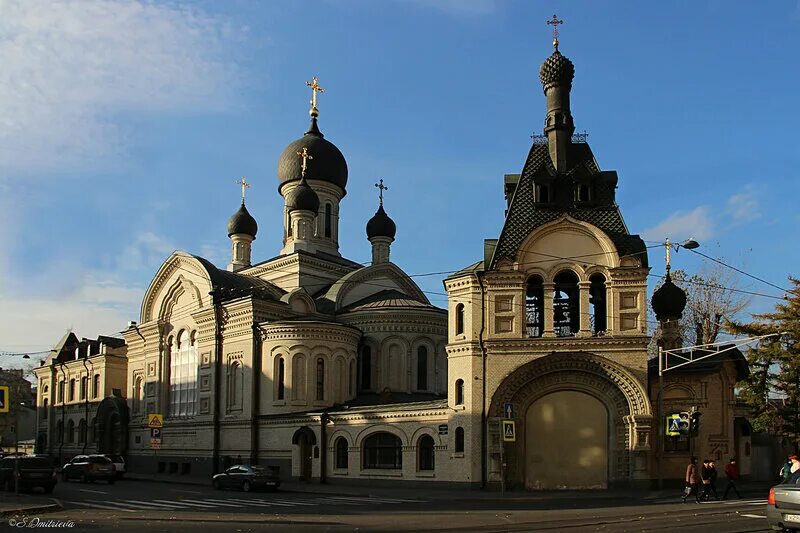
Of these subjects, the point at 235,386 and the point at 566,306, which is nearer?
the point at 566,306

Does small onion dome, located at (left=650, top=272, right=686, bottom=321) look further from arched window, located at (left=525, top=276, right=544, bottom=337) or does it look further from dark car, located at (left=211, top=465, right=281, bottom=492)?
dark car, located at (left=211, top=465, right=281, bottom=492)

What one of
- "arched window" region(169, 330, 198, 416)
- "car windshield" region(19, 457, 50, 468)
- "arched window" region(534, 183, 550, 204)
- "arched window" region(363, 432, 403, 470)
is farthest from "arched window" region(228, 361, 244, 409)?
"arched window" region(534, 183, 550, 204)

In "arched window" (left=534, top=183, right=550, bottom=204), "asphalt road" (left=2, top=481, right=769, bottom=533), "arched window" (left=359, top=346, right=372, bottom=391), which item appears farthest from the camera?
"arched window" (left=359, top=346, right=372, bottom=391)

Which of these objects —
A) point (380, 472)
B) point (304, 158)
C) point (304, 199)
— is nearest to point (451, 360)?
point (380, 472)

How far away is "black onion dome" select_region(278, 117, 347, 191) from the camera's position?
55.8 m

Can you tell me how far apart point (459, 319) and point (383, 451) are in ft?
24.4

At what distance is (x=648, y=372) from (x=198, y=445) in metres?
26.1

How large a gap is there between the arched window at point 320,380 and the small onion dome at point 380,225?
13.3 meters

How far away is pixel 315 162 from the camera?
55781 mm

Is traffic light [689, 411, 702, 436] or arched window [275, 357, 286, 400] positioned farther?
arched window [275, 357, 286, 400]

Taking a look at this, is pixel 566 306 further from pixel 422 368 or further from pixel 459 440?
pixel 422 368

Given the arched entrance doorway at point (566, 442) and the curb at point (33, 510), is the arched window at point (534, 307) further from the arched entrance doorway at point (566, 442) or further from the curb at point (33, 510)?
the curb at point (33, 510)

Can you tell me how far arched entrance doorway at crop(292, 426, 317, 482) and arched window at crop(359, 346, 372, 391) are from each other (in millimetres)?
6692

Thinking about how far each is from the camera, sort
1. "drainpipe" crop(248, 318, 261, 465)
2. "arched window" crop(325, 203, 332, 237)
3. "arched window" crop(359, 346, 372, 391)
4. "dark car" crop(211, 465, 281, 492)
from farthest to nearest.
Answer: "arched window" crop(325, 203, 332, 237) → "arched window" crop(359, 346, 372, 391) → "drainpipe" crop(248, 318, 261, 465) → "dark car" crop(211, 465, 281, 492)
